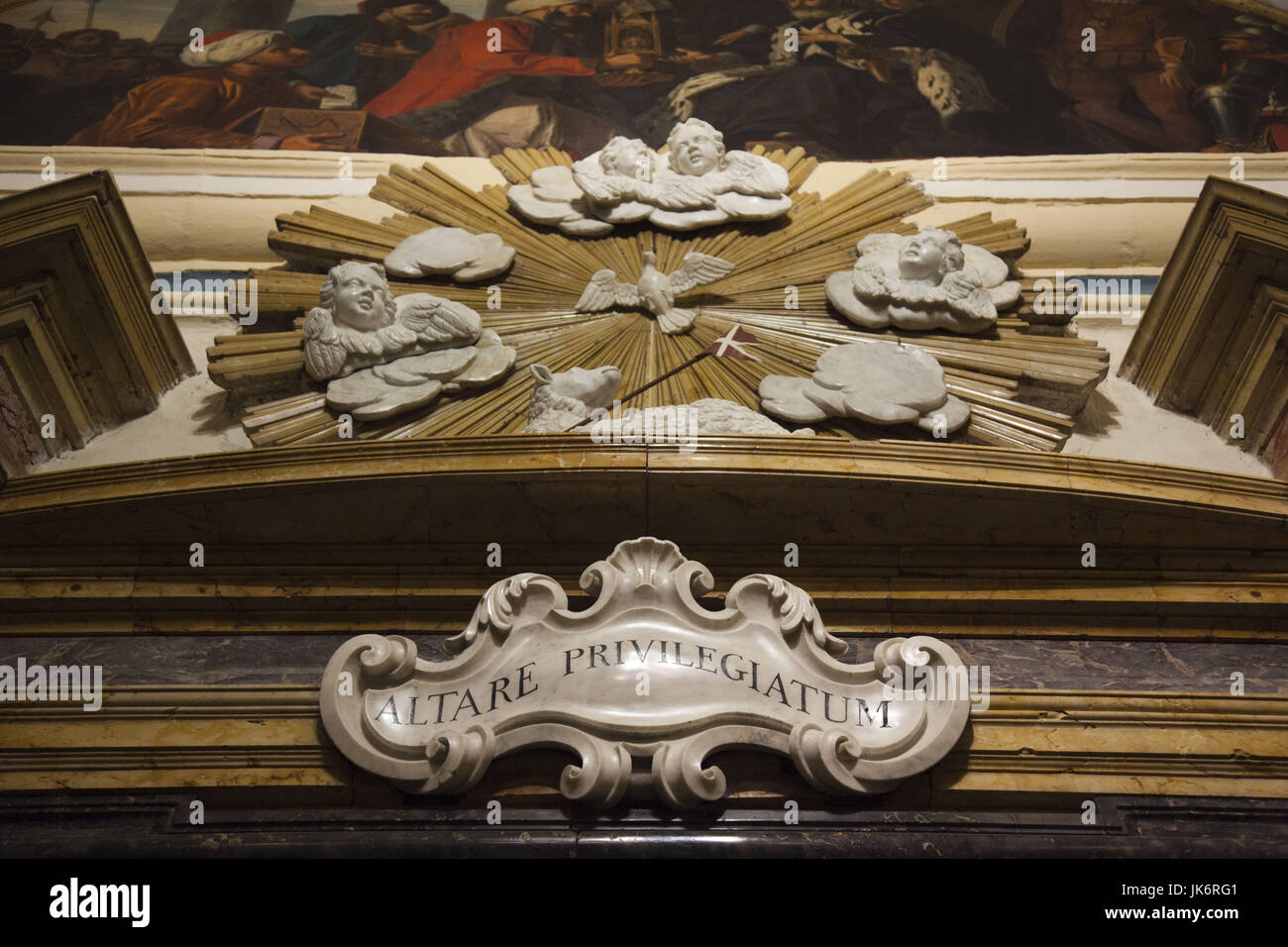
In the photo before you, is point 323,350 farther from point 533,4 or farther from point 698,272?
point 533,4

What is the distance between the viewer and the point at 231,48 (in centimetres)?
657

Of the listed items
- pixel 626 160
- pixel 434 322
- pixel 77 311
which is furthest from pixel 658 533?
pixel 77 311

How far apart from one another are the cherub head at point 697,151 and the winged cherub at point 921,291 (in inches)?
34.8

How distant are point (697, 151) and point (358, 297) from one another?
1.61 m

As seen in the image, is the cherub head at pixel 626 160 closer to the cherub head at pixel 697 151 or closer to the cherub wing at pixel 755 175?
the cherub head at pixel 697 151

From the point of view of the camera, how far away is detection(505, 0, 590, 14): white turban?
6.91 metres

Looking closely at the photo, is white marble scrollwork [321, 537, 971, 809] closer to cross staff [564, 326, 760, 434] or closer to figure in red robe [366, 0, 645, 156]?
cross staff [564, 326, 760, 434]

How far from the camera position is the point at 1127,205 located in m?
5.67

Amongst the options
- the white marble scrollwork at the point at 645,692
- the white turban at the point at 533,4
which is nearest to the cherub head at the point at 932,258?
the white marble scrollwork at the point at 645,692

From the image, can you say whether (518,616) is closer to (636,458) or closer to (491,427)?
(636,458)

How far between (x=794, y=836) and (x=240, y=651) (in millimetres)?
1623

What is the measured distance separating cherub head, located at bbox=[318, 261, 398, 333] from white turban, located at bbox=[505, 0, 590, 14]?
2856mm

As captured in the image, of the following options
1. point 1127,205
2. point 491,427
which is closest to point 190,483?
point 491,427

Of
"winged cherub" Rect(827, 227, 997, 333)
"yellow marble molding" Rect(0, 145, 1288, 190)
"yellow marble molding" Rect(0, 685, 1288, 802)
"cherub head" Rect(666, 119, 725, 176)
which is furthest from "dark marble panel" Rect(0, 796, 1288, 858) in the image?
"yellow marble molding" Rect(0, 145, 1288, 190)
